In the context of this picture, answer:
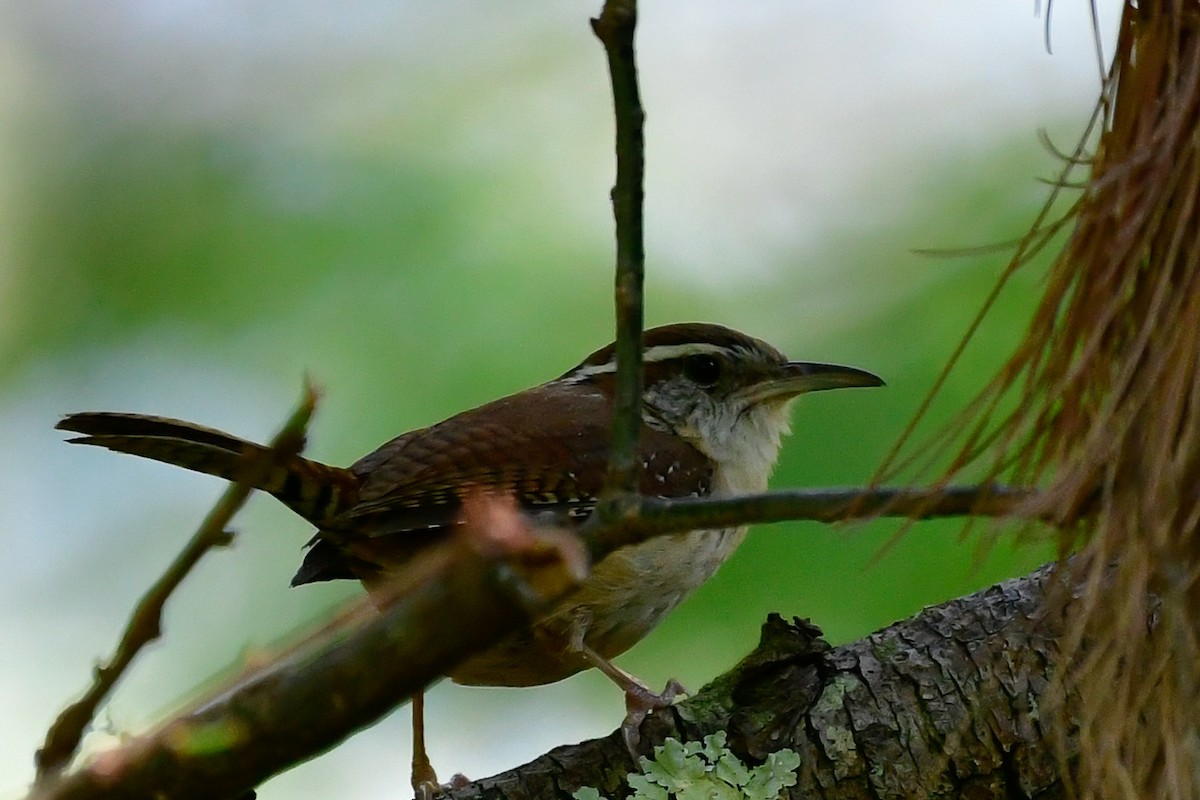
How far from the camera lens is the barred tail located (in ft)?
7.73

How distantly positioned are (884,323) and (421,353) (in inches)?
49.9

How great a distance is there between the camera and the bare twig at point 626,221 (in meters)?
1.32

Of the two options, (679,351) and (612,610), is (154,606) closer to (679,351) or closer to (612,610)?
(612,610)

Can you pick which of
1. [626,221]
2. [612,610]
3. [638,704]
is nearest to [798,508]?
[626,221]

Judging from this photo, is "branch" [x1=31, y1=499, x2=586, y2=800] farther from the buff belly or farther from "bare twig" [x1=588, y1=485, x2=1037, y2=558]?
the buff belly

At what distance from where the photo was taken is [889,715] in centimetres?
213

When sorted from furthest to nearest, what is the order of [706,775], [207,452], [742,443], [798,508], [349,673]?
[742,443] → [207,452] → [706,775] → [798,508] → [349,673]

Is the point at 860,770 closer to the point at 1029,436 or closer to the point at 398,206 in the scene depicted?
the point at 1029,436

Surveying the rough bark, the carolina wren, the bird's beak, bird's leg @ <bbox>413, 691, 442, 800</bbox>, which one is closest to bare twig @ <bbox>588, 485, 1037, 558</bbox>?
the rough bark

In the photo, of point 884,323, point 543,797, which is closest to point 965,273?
point 884,323

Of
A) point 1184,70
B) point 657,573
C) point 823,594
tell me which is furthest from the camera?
point 823,594

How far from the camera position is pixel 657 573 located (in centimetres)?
283

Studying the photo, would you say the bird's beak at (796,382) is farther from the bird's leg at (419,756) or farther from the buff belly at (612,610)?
the bird's leg at (419,756)

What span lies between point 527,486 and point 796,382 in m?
0.86
